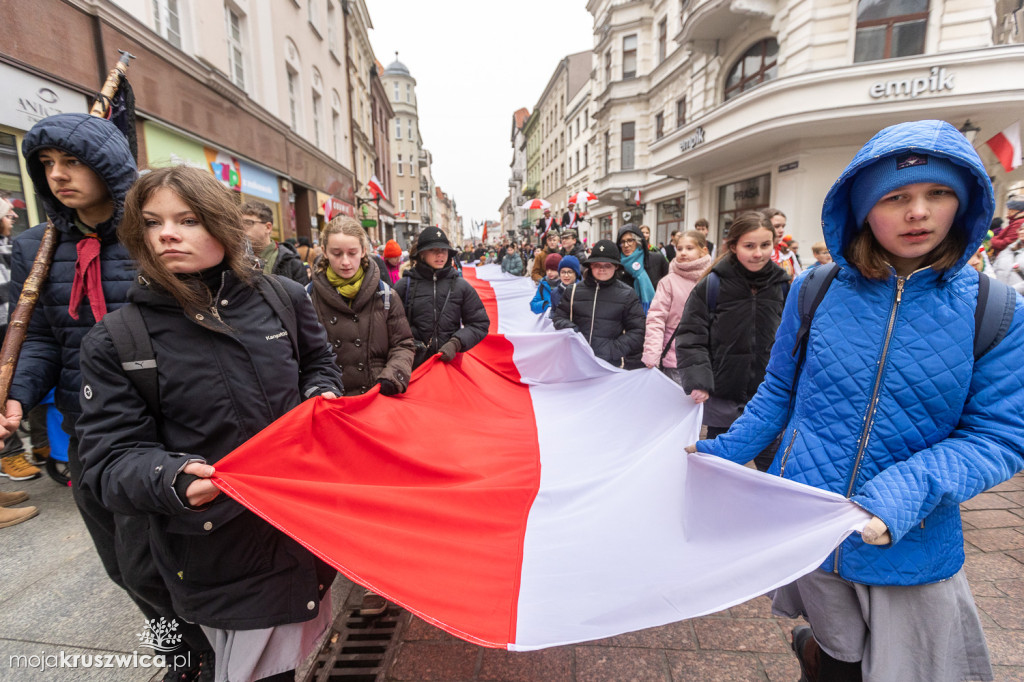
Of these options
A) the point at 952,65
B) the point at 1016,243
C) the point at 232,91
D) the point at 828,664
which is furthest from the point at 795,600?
the point at 952,65

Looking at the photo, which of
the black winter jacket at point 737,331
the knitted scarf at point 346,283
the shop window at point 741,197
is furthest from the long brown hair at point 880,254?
the shop window at point 741,197

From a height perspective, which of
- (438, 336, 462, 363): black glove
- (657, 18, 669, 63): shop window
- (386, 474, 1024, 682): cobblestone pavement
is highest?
(657, 18, 669, 63): shop window

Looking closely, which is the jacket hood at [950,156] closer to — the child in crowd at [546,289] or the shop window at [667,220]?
the child in crowd at [546,289]

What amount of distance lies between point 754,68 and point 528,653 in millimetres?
18829

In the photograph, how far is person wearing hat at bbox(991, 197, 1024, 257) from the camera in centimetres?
483

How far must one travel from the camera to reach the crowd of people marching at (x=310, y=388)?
139cm

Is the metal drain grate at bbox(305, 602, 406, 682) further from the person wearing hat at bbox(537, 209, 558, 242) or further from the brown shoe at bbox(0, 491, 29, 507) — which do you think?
the person wearing hat at bbox(537, 209, 558, 242)

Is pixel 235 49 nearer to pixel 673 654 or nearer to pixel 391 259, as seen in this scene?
pixel 391 259

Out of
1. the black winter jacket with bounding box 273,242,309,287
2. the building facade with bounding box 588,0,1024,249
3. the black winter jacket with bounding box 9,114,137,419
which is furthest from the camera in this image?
the building facade with bounding box 588,0,1024,249

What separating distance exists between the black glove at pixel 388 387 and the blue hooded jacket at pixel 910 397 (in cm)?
203

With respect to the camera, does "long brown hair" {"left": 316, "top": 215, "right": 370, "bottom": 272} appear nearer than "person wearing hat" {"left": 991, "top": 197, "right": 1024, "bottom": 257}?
Yes

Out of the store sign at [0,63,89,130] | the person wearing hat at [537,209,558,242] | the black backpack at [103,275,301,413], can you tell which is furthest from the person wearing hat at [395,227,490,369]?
the person wearing hat at [537,209,558,242]

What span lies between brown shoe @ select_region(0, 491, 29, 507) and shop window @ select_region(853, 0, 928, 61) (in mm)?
18470

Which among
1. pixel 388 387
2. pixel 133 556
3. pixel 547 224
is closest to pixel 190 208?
pixel 133 556
